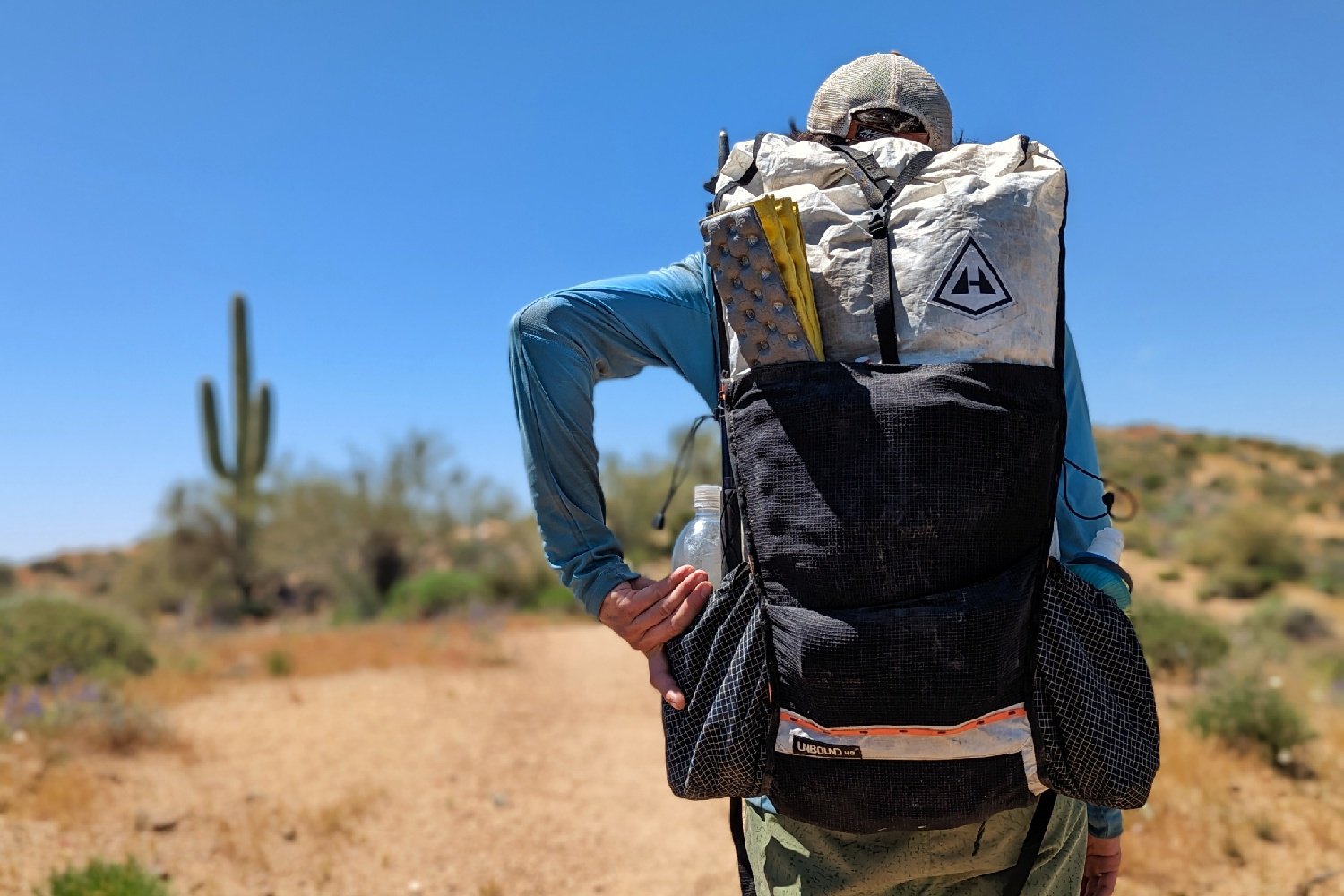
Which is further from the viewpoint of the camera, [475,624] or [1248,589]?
[1248,589]

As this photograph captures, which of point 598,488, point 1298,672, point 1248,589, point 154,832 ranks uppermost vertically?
point 598,488

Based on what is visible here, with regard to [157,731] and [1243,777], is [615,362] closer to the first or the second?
[1243,777]

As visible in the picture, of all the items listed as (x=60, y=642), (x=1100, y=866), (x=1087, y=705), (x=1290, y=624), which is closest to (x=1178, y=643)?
(x=1290, y=624)

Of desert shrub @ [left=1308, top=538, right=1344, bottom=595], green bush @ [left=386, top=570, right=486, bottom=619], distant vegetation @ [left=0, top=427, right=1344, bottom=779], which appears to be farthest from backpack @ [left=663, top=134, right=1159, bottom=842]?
desert shrub @ [left=1308, top=538, right=1344, bottom=595]

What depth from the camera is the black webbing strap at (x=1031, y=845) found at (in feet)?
4.65

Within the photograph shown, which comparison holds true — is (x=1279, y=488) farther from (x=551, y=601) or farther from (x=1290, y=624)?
(x=551, y=601)

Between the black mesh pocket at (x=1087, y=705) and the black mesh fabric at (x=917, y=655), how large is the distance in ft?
0.21

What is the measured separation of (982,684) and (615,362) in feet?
2.49

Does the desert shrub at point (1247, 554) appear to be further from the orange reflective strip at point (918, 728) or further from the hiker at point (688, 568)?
the orange reflective strip at point (918, 728)

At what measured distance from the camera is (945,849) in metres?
1.41

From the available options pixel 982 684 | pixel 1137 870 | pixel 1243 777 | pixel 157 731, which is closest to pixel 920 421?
pixel 982 684

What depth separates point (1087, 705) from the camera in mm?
1282

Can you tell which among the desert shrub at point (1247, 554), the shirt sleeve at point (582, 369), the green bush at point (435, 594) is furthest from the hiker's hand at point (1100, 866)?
the desert shrub at point (1247, 554)

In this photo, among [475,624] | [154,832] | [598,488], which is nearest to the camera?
[598,488]
